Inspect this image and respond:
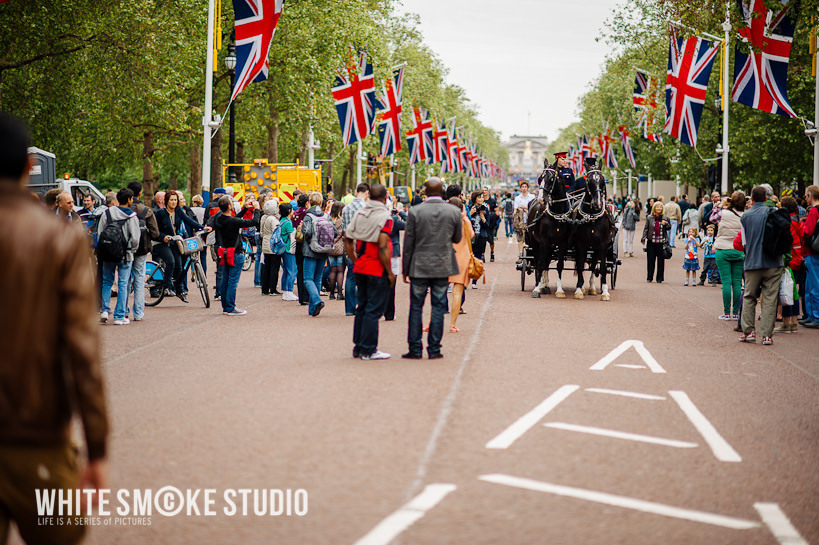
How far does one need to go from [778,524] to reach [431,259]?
19.1 feet

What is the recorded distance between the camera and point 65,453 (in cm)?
324

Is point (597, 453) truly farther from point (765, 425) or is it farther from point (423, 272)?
point (423, 272)

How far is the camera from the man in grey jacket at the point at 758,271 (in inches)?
495

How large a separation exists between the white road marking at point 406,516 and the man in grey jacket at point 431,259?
4945mm

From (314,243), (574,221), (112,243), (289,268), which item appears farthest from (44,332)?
(574,221)

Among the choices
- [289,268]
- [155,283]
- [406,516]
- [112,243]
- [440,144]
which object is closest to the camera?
[406,516]

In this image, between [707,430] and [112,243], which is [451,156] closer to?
[112,243]

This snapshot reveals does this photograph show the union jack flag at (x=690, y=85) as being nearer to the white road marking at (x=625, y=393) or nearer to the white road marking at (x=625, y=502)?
the white road marking at (x=625, y=393)

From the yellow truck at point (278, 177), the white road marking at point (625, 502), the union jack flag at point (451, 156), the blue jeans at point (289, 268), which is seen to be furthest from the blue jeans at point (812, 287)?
the union jack flag at point (451, 156)

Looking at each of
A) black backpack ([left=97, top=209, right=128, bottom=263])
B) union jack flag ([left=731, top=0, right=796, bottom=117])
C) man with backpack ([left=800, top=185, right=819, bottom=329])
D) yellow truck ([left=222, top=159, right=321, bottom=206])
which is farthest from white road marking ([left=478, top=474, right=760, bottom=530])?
yellow truck ([left=222, top=159, right=321, bottom=206])

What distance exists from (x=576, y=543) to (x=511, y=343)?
7.31m

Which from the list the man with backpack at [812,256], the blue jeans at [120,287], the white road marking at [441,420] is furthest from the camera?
the man with backpack at [812,256]

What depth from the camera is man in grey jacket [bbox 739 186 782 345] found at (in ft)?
41.2

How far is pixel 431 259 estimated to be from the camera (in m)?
10.7
